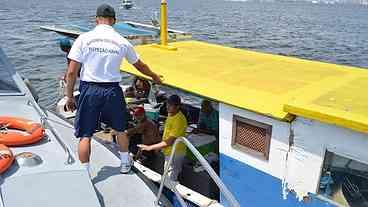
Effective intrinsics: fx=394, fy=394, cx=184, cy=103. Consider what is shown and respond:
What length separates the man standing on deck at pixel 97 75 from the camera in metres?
3.82

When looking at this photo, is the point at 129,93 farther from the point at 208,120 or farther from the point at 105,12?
the point at 105,12

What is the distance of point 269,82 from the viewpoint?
14.1 feet

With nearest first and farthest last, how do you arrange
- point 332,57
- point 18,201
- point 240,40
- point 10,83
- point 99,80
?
point 18,201
point 99,80
point 10,83
point 332,57
point 240,40

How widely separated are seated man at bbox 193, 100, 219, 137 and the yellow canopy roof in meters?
0.94

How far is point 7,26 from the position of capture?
29.6 m

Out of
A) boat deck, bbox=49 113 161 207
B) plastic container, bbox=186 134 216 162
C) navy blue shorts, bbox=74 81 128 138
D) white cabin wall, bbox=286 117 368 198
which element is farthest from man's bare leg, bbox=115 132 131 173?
white cabin wall, bbox=286 117 368 198

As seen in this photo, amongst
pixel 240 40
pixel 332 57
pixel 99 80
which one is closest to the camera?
pixel 99 80

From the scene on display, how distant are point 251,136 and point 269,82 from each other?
69cm

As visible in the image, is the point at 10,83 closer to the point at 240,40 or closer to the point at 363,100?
the point at 363,100

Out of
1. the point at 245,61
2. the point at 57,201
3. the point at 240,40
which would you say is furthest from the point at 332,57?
the point at 57,201

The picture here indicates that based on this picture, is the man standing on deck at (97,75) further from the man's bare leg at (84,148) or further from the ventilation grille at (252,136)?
the ventilation grille at (252,136)

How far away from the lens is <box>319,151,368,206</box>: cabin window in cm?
329

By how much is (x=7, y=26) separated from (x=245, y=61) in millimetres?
28519

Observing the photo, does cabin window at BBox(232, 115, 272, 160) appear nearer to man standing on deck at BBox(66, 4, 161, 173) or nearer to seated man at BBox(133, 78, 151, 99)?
man standing on deck at BBox(66, 4, 161, 173)
